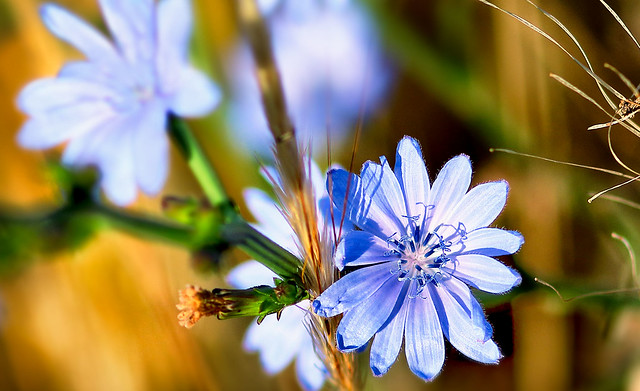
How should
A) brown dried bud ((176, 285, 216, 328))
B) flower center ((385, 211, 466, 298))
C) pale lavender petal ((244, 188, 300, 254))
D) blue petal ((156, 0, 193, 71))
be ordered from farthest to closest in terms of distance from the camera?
blue petal ((156, 0, 193, 71)) < pale lavender petal ((244, 188, 300, 254)) < flower center ((385, 211, 466, 298)) < brown dried bud ((176, 285, 216, 328))

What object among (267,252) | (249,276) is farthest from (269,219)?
(267,252)

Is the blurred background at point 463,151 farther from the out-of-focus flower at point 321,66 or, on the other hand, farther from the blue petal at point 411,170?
the blue petal at point 411,170

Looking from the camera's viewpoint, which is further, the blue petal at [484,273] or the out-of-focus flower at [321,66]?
the out-of-focus flower at [321,66]

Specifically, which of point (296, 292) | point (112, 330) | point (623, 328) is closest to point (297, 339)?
point (296, 292)

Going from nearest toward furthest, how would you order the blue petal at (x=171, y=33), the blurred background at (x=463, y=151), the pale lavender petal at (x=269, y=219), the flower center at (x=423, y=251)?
the flower center at (x=423, y=251) → the pale lavender petal at (x=269, y=219) → the blue petal at (x=171, y=33) → the blurred background at (x=463, y=151)

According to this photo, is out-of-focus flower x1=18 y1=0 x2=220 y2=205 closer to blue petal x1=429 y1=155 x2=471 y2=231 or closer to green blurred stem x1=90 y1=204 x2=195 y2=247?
green blurred stem x1=90 y1=204 x2=195 y2=247

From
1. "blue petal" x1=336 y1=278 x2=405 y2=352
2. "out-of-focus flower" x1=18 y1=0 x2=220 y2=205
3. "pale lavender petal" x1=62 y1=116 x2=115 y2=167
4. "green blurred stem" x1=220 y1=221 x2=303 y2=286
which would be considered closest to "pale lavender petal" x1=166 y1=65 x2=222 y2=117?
"out-of-focus flower" x1=18 y1=0 x2=220 y2=205

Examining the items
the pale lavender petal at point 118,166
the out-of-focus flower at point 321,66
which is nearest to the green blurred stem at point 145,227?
the pale lavender petal at point 118,166
